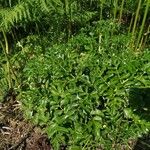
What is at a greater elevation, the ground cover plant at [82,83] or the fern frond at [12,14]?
the fern frond at [12,14]

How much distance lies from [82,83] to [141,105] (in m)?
0.42

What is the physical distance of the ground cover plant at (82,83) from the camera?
2.55m

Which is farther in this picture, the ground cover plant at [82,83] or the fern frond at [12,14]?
the fern frond at [12,14]

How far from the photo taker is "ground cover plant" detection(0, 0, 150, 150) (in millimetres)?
2551

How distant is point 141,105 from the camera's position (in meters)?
2.70

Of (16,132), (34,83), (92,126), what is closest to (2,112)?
(16,132)

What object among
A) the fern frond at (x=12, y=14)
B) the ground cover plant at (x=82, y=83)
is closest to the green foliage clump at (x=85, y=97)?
the ground cover plant at (x=82, y=83)

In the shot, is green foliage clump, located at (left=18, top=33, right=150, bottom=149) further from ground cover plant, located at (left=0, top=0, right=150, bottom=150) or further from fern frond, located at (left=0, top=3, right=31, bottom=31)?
fern frond, located at (left=0, top=3, right=31, bottom=31)

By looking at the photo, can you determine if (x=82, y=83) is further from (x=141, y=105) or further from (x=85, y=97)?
(x=141, y=105)

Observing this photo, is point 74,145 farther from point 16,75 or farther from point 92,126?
point 16,75

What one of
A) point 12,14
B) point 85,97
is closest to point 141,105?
point 85,97

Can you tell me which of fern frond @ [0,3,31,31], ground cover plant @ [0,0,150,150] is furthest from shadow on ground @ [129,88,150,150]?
fern frond @ [0,3,31,31]

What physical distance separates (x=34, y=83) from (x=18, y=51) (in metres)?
0.59

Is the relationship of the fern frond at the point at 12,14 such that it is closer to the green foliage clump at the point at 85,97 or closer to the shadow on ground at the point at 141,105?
the green foliage clump at the point at 85,97
